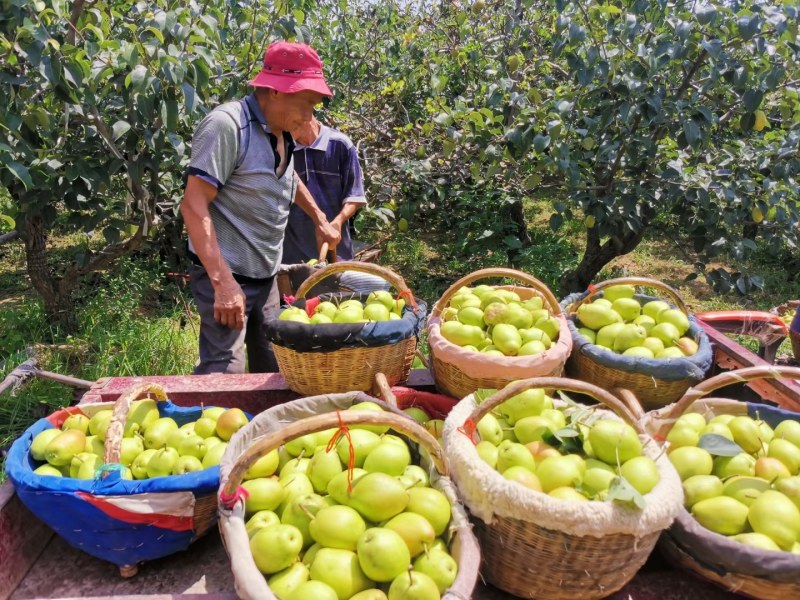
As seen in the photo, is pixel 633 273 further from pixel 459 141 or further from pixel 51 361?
pixel 51 361

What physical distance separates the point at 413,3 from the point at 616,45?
4.99 meters

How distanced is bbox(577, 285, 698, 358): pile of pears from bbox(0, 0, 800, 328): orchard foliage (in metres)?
1.44

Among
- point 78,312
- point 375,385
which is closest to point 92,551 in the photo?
point 375,385

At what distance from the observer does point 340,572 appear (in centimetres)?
112

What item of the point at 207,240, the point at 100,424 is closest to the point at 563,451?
the point at 100,424

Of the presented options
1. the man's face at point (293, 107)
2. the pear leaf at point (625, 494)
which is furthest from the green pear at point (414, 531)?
the man's face at point (293, 107)

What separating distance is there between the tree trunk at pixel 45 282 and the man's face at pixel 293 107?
7.72 ft

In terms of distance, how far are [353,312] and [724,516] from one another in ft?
3.96

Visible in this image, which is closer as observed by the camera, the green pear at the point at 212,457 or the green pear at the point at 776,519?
the green pear at the point at 776,519

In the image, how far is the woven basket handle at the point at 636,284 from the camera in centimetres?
219

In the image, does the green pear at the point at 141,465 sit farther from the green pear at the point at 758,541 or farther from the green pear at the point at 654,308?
the green pear at the point at 654,308

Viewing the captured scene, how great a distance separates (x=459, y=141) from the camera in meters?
4.13

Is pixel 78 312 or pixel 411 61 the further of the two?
pixel 411 61

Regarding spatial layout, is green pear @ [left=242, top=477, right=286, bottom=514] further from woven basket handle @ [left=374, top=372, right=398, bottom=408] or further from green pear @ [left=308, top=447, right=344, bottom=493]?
woven basket handle @ [left=374, top=372, right=398, bottom=408]
